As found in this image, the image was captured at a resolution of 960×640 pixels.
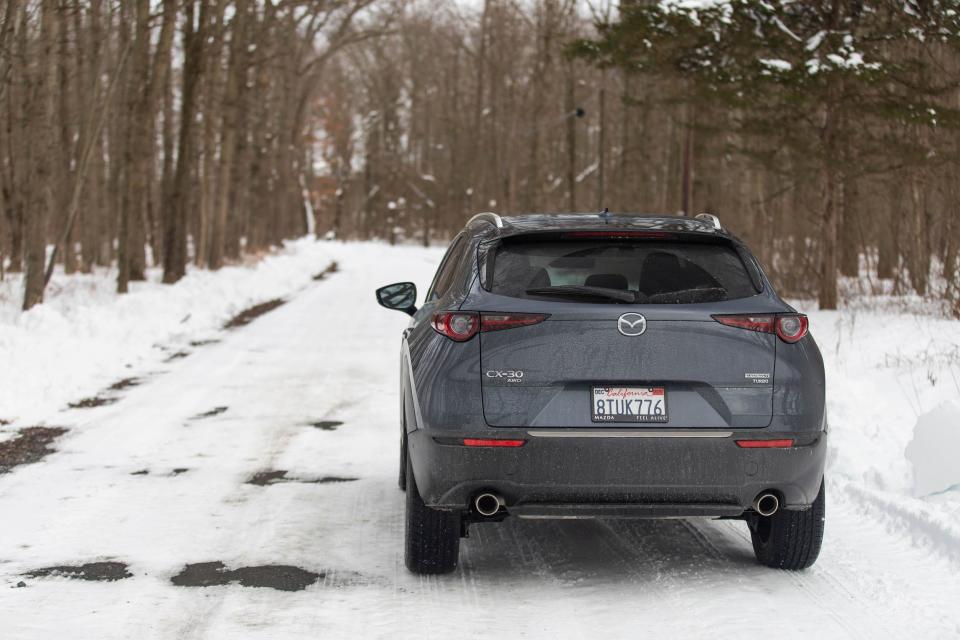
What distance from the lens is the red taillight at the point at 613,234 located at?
5363 mm

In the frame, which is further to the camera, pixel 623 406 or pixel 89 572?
pixel 89 572

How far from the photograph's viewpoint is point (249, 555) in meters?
5.85

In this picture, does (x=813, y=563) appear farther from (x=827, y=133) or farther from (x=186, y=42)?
(x=186, y=42)

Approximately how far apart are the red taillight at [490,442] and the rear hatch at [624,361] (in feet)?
0.25

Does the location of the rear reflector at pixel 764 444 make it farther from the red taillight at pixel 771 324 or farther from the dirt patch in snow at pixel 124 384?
the dirt patch in snow at pixel 124 384

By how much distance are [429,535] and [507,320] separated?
1.15 meters

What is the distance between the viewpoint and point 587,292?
5156 mm

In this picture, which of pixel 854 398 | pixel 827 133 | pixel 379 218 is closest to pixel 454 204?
pixel 379 218

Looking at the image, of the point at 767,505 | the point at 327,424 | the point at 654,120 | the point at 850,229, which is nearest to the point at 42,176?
the point at 327,424

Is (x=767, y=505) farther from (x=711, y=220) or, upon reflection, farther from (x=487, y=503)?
(x=711, y=220)

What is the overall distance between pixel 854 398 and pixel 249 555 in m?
5.75

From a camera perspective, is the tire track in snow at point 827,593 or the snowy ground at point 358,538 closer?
the tire track in snow at point 827,593

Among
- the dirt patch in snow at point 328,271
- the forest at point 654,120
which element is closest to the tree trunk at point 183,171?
the forest at point 654,120

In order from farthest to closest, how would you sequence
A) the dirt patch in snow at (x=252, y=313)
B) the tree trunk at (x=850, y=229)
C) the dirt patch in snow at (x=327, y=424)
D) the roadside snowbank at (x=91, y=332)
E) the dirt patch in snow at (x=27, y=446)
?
the tree trunk at (x=850, y=229) < the dirt patch in snow at (x=252, y=313) < the roadside snowbank at (x=91, y=332) < the dirt patch in snow at (x=327, y=424) < the dirt patch in snow at (x=27, y=446)
